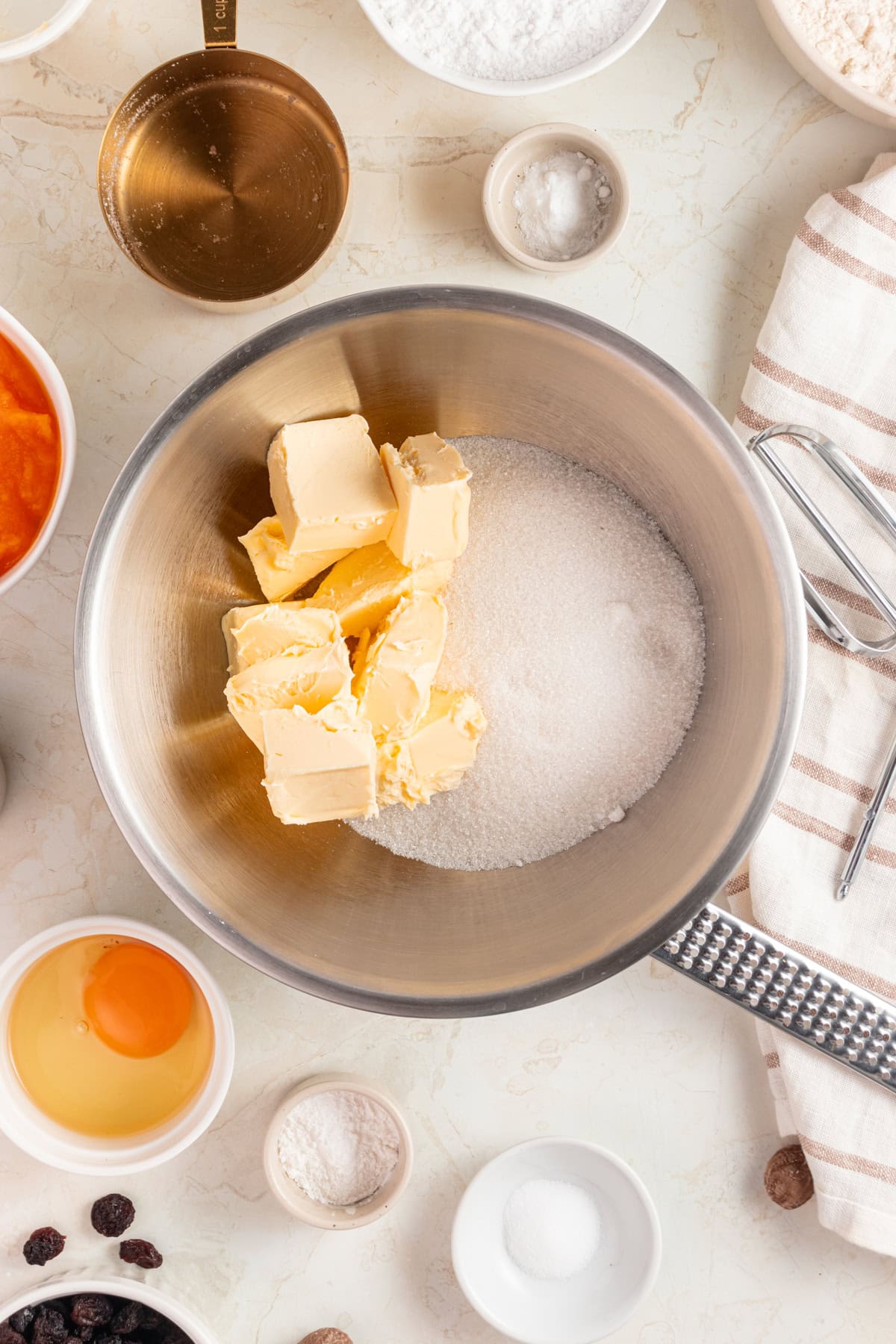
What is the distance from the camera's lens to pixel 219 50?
1.12 meters

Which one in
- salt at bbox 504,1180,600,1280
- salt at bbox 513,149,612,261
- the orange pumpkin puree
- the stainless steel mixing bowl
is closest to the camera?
the stainless steel mixing bowl

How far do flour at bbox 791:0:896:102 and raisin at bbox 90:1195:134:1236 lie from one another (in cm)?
165

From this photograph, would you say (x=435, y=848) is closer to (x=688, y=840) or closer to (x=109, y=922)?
(x=688, y=840)

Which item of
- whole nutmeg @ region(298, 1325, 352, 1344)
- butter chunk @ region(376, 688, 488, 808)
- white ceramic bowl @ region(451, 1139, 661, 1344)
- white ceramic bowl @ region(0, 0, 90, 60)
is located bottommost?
whole nutmeg @ region(298, 1325, 352, 1344)

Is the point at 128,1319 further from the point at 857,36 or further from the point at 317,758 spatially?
the point at 857,36

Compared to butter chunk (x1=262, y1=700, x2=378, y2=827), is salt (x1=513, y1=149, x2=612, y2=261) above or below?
above

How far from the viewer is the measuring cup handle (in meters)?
1.15

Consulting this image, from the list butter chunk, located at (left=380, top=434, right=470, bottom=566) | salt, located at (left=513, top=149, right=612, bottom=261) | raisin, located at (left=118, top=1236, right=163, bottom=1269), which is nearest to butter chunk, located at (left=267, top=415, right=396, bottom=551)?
butter chunk, located at (left=380, top=434, right=470, bottom=566)

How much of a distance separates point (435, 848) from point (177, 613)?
0.39m

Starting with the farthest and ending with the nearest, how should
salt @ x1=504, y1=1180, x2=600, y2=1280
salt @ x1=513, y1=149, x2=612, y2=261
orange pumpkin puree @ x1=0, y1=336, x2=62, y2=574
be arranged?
salt @ x1=504, y1=1180, x2=600, y2=1280 < salt @ x1=513, y1=149, x2=612, y2=261 < orange pumpkin puree @ x1=0, y1=336, x2=62, y2=574

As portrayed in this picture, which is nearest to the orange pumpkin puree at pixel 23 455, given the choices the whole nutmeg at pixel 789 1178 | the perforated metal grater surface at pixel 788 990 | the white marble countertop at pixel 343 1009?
the white marble countertop at pixel 343 1009

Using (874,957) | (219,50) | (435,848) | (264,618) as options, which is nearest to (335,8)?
(219,50)

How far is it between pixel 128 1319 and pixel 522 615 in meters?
1.00

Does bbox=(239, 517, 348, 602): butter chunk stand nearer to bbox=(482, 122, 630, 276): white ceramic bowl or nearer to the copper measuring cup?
the copper measuring cup
